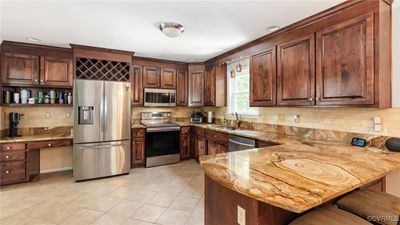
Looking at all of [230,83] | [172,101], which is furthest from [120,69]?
[230,83]

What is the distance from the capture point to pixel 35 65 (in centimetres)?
364

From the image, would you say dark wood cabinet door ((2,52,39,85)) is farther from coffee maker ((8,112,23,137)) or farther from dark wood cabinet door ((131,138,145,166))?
dark wood cabinet door ((131,138,145,166))

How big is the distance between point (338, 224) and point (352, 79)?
1601mm

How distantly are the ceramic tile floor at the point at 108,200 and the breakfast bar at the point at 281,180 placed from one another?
116cm

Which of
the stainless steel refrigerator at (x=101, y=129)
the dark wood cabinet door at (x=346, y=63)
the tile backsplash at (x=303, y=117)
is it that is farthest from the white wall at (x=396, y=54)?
the stainless steel refrigerator at (x=101, y=129)

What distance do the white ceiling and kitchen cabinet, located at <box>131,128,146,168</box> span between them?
1767 millimetres

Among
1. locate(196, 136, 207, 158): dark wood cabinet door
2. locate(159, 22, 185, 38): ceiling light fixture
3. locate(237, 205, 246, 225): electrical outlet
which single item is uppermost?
locate(159, 22, 185, 38): ceiling light fixture

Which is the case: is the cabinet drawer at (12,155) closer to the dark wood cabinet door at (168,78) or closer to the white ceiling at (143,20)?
the white ceiling at (143,20)

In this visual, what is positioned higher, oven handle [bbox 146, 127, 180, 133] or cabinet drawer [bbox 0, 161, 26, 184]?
oven handle [bbox 146, 127, 180, 133]

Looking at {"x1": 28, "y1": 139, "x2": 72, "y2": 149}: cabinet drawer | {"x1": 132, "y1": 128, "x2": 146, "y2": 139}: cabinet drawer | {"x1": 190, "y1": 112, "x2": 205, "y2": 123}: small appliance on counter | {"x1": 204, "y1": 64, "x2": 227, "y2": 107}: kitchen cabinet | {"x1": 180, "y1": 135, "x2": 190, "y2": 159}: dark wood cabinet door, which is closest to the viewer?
{"x1": 28, "y1": 139, "x2": 72, "y2": 149}: cabinet drawer

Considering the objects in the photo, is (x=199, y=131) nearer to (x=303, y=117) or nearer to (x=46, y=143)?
(x=303, y=117)

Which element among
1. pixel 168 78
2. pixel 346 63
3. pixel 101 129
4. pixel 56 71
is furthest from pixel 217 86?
→ pixel 56 71

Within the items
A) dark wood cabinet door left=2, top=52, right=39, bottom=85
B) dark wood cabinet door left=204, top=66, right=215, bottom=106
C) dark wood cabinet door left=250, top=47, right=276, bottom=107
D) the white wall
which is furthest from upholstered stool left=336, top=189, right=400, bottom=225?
dark wood cabinet door left=2, top=52, right=39, bottom=85

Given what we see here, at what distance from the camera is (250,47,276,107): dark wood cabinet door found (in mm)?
3010
